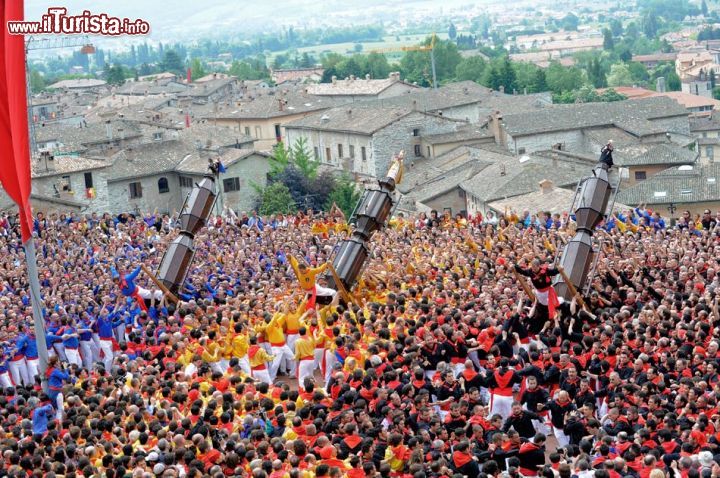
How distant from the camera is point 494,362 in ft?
65.7

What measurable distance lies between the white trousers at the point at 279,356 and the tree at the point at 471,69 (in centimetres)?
13204

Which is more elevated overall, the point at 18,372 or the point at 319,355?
the point at 319,355

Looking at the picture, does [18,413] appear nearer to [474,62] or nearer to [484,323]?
[484,323]

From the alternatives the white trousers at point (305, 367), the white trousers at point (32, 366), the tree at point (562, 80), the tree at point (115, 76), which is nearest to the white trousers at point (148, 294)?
the white trousers at point (32, 366)

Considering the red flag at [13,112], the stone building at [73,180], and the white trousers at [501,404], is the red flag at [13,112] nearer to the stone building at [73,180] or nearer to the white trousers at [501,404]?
the white trousers at [501,404]

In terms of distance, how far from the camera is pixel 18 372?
25.2 m

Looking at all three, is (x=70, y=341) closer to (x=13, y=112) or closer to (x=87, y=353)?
(x=87, y=353)

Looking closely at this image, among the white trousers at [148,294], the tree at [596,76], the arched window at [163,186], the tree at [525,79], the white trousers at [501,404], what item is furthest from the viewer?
the tree at [596,76]

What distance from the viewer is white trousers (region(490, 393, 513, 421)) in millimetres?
19547

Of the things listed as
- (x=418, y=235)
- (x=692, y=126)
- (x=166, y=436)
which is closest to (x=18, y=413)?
(x=166, y=436)

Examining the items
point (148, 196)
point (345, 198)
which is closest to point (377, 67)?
point (345, 198)

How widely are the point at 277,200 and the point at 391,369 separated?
51378 mm

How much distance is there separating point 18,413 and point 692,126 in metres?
82.2

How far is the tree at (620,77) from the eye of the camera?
528 feet
